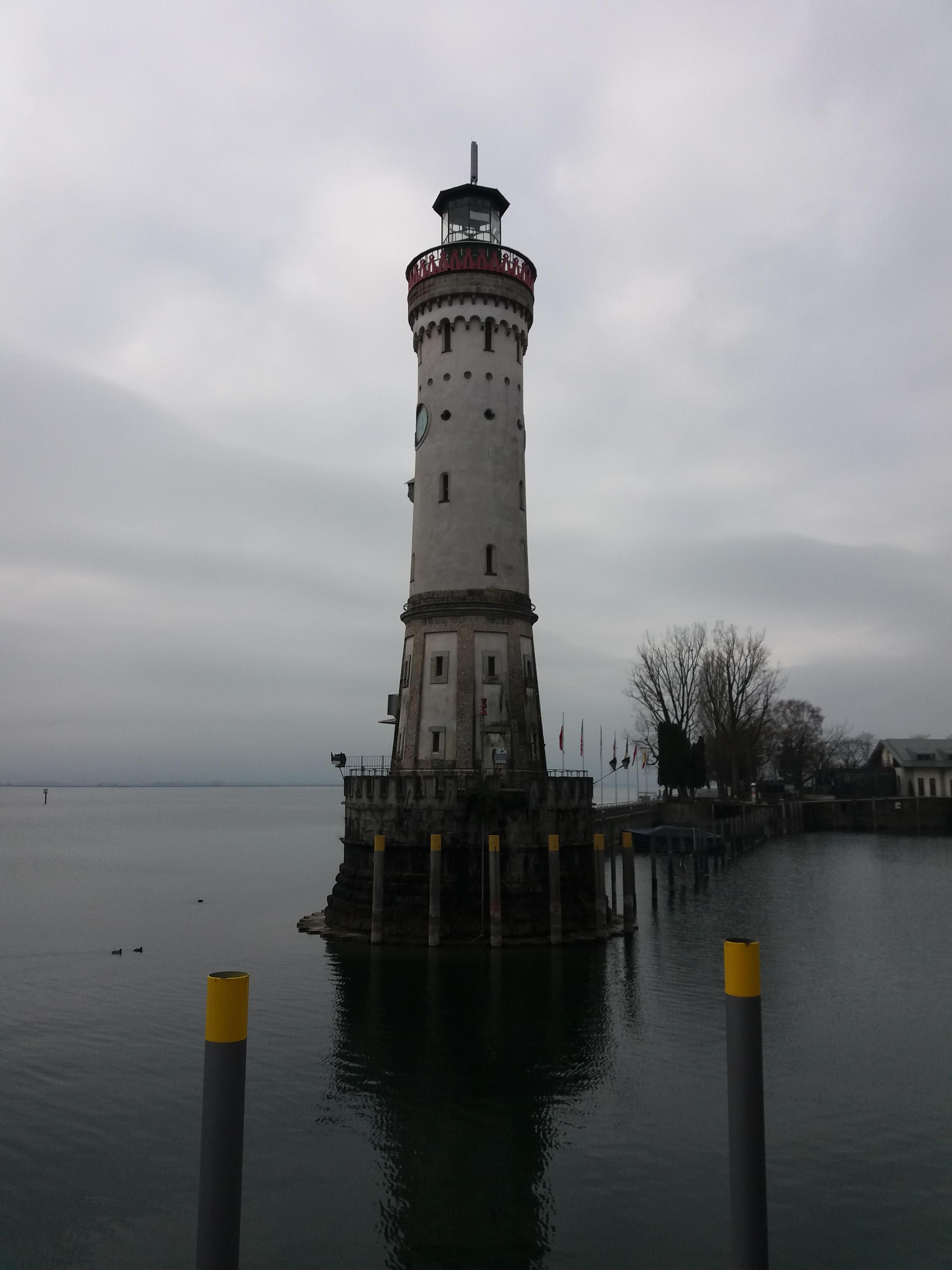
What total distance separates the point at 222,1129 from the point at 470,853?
24.0 metres

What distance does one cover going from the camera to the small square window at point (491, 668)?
110 feet

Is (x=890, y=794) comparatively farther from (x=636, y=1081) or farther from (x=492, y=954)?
(x=636, y=1081)

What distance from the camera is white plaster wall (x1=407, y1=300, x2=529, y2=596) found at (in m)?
34.2

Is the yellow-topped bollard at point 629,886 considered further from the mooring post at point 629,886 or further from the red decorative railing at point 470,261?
the red decorative railing at point 470,261

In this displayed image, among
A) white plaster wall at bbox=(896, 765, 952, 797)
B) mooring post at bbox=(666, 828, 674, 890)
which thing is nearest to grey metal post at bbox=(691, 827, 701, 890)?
mooring post at bbox=(666, 828, 674, 890)

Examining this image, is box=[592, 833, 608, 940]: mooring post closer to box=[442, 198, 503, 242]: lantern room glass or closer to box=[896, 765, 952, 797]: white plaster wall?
box=[442, 198, 503, 242]: lantern room glass

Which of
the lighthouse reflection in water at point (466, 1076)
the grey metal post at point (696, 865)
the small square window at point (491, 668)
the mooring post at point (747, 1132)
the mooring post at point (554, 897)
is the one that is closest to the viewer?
the mooring post at point (747, 1132)

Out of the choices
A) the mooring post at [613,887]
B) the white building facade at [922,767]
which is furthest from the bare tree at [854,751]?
the mooring post at [613,887]

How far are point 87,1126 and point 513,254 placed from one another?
110ft

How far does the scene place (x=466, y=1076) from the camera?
18.4 m

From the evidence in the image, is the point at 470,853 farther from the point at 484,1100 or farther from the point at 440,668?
the point at 484,1100

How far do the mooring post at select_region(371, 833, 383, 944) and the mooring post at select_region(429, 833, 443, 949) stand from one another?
1.82 m

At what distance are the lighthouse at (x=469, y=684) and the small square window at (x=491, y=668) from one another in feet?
0.16

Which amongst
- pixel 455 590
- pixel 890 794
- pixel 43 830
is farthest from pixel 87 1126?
pixel 43 830
